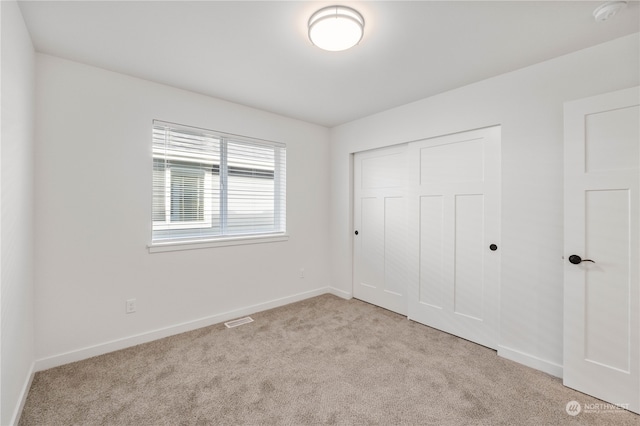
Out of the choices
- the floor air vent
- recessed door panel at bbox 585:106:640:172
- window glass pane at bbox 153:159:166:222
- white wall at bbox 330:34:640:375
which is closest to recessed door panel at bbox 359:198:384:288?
white wall at bbox 330:34:640:375

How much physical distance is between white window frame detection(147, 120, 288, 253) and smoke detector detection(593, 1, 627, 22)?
2.97 meters

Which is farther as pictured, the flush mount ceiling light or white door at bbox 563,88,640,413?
white door at bbox 563,88,640,413

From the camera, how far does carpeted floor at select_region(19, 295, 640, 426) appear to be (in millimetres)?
1727

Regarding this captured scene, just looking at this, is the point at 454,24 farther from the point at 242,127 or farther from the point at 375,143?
the point at 242,127

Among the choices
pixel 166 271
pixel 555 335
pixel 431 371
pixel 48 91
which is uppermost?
pixel 48 91

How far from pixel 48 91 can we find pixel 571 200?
4054 mm

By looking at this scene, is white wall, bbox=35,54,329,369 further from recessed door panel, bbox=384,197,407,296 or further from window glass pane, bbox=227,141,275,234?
recessed door panel, bbox=384,197,407,296

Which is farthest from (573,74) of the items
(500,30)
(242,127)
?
(242,127)

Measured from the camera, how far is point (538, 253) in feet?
7.52

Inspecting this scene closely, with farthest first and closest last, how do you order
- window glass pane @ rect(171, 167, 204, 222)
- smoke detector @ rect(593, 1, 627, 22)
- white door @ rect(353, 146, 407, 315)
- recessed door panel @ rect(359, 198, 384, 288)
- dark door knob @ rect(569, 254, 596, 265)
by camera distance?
recessed door panel @ rect(359, 198, 384, 288) → white door @ rect(353, 146, 407, 315) → window glass pane @ rect(171, 167, 204, 222) → dark door knob @ rect(569, 254, 596, 265) → smoke detector @ rect(593, 1, 627, 22)

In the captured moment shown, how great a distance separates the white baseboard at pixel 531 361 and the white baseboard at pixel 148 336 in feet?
7.78

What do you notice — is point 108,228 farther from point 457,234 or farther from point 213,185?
point 457,234

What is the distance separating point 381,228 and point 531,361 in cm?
193

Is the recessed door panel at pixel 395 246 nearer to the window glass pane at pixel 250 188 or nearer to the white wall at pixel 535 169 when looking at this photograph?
the white wall at pixel 535 169
